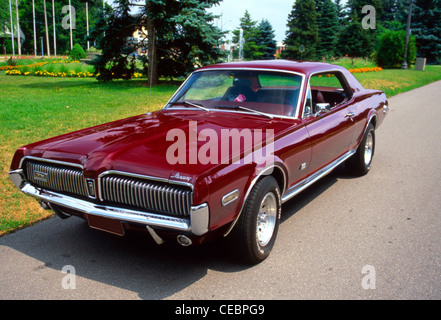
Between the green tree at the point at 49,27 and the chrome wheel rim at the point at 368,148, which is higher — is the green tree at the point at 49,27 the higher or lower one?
the higher one

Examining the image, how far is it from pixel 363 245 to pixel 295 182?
88cm

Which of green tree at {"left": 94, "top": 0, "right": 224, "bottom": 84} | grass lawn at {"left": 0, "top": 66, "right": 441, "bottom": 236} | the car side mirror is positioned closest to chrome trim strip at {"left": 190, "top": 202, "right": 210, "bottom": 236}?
the car side mirror

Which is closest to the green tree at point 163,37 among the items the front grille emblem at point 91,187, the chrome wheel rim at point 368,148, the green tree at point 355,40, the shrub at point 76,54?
the chrome wheel rim at point 368,148

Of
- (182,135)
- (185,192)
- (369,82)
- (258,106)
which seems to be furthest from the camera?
(369,82)

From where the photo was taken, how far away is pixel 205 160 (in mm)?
3156

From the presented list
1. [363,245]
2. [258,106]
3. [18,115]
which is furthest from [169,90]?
[363,245]

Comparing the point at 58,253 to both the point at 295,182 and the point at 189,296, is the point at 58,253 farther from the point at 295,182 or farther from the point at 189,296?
the point at 295,182

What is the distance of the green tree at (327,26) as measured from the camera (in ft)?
177

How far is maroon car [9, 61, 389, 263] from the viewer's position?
3.04 metres

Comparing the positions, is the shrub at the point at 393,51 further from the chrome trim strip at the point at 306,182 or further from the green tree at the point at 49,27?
the green tree at the point at 49,27

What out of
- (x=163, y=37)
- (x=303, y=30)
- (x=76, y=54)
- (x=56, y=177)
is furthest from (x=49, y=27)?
(x=56, y=177)

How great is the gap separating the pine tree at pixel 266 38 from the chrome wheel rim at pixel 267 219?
50.9 meters

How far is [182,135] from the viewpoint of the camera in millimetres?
3719

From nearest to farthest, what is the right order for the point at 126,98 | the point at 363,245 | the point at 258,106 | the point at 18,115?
1. the point at 363,245
2. the point at 258,106
3. the point at 18,115
4. the point at 126,98
